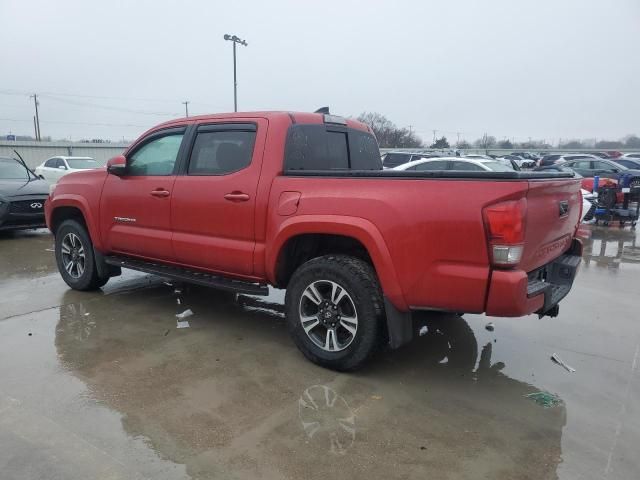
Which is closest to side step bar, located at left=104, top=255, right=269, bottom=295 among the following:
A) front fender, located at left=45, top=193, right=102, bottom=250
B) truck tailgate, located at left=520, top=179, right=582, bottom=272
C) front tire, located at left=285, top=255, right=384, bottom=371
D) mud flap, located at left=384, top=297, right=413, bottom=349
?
front fender, located at left=45, top=193, right=102, bottom=250

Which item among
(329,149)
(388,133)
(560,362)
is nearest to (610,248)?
(560,362)

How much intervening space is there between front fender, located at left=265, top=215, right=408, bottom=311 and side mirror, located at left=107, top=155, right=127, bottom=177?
2.17 metres

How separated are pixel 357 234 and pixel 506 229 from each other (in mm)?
1000

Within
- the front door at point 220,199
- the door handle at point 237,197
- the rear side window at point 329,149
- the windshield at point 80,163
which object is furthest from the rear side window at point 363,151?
the windshield at point 80,163

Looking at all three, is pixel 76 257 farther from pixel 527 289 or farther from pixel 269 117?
pixel 527 289

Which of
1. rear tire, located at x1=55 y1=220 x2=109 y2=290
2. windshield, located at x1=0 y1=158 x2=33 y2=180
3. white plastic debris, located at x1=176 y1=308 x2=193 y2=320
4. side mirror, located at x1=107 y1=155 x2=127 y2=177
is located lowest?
white plastic debris, located at x1=176 y1=308 x2=193 y2=320

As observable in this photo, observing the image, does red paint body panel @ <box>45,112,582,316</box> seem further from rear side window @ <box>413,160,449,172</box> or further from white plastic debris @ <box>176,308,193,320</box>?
rear side window @ <box>413,160,449,172</box>

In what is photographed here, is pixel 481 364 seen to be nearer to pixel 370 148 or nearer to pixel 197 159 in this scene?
pixel 370 148

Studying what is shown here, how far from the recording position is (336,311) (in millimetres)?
3738

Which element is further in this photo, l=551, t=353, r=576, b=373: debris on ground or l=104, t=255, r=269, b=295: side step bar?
l=104, t=255, r=269, b=295: side step bar

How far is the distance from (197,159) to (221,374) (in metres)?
2.01

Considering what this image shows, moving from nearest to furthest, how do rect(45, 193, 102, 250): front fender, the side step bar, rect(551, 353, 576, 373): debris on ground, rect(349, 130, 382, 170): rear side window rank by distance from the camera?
rect(551, 353, 576, 373): debris on ground < the side step bar < rect(349, 130, 382, 170): rear side window < rect(45, 193, 102, 250): front fender

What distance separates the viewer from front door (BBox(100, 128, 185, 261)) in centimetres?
478

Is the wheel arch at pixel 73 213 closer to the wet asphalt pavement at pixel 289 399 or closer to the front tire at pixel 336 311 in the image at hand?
the wet asphalt pavement at pixel 289 399
